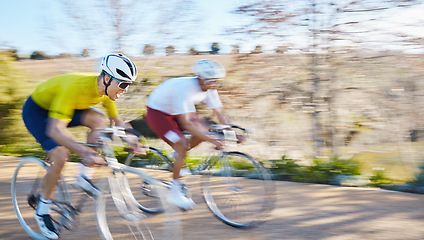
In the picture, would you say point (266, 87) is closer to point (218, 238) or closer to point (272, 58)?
point (272, 58)

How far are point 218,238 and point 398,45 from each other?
532 centimetres

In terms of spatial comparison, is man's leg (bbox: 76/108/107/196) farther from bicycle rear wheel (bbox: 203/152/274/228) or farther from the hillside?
the hillside

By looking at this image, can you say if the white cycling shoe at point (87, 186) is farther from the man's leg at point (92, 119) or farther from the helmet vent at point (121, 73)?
the helmet vent at point (121, 73)

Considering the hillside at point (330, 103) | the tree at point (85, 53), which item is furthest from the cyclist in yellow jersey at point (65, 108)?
the tree at point (85, 53)

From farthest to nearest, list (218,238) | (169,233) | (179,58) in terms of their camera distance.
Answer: (179,58), (218,238), (169,233)

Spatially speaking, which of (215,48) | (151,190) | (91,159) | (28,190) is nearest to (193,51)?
(215,48)

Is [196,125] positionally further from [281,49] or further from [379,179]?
[281,49]

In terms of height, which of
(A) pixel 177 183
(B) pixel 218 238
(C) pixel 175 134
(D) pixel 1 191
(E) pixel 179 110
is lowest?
(D) pixel 1 191

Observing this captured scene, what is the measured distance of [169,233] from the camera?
2.85 metres

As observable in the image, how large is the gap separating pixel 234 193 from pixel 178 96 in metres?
1.27

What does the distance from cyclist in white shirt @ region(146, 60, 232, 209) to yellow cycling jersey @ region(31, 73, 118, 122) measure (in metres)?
0.69

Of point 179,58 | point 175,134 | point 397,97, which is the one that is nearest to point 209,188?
point 175,134

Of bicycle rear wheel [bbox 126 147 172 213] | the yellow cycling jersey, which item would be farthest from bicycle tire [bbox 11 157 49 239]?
bicycle rear wheel [bbox 126 147 172 213]

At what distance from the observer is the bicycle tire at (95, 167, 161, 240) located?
10.1 ft
